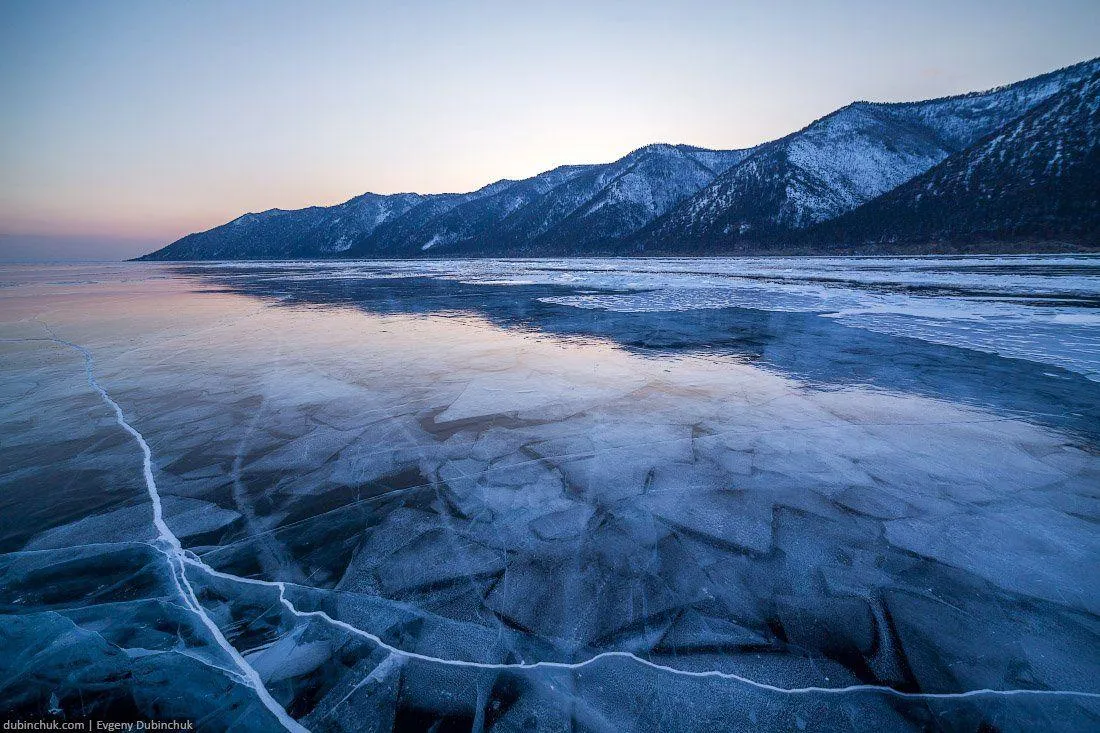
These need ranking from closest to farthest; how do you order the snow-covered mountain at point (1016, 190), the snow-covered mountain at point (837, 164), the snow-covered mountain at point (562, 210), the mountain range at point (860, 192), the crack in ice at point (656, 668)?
the crack in ice at point (656, 668) < the snow-covered mountain at point (1016, 190) < the mountain range at point (860, 192) < the snow-covered mountain at point (837, 164) < the snow-covered mountain at point (562, 210)

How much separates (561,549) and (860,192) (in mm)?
102867

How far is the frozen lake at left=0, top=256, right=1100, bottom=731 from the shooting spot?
1.92m

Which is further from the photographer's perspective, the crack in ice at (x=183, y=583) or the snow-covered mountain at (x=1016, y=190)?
the snow-covered mountain at (x=1016, y=190)

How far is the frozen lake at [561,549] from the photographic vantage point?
75.4 inches

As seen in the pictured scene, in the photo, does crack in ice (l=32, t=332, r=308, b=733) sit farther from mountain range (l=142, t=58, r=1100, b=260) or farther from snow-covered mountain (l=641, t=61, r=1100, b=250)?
snow-covered mountain (l=641, t=61, r=1100, b=250)

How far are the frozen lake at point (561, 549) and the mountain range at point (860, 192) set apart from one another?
59937 millimetres

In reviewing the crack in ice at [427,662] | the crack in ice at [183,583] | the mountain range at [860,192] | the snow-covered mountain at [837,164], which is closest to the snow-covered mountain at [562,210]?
the mountain range at [860,192]

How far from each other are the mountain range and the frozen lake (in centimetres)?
5994

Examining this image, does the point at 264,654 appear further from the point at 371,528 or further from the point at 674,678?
the point at 674,678

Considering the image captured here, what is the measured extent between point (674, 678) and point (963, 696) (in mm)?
1158

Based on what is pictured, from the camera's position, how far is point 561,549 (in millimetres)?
2830

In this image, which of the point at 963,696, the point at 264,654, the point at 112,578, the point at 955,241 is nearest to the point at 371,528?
the point at 264,654

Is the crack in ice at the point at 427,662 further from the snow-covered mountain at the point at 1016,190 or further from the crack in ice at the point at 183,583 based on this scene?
the snow-covered mountain at the point at 1016,190

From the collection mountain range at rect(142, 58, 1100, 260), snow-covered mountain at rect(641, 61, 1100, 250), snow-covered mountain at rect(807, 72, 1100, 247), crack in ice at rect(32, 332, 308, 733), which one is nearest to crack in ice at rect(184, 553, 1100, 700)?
crack in ice at rect(32, 332, 308, 733)
